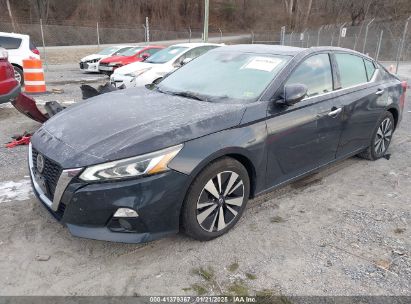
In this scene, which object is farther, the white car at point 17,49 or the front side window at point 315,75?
the white car at point 17,49

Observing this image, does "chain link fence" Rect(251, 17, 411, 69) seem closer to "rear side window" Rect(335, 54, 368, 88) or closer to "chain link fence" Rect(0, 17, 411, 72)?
"chain link fence" Rect(0, 17, 411, 72)

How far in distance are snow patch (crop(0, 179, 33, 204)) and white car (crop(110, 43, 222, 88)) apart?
5.28 meters

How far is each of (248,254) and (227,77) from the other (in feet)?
5.93

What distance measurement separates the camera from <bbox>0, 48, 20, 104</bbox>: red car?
648 centimetres

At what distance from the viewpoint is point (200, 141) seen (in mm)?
2924

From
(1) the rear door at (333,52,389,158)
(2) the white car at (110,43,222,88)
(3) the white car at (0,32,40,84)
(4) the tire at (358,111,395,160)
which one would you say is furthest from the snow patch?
(3) the white car at (0,32,40,84)

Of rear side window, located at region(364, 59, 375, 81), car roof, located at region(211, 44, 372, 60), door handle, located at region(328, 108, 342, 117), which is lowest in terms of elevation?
door handle, located at region(328, 108, 342, 117)

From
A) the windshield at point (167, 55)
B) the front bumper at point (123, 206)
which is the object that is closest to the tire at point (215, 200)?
the front bumper at point (123, 206)

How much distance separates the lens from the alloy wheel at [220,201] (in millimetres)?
3031

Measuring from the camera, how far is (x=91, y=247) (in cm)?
309

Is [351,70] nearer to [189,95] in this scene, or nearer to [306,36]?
[189,95]

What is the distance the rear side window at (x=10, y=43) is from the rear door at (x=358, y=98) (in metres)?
10.2

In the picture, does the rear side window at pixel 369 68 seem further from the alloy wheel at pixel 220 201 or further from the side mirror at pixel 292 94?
the alloy wheel at pixel 220 201

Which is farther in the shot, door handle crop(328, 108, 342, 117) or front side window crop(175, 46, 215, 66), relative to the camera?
front side window crop(175, 46, 215, 66)
